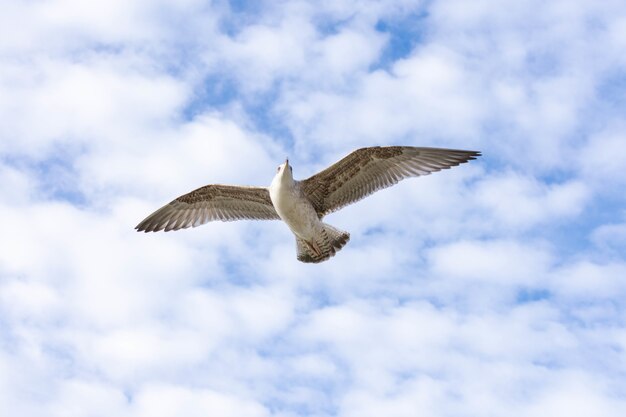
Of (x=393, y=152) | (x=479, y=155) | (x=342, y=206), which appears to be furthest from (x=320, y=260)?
(x=479, y=155)

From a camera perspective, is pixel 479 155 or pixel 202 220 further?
pixel 202 220

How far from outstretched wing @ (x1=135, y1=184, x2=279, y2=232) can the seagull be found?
0.06 ft

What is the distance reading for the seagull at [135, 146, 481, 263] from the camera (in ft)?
56.1

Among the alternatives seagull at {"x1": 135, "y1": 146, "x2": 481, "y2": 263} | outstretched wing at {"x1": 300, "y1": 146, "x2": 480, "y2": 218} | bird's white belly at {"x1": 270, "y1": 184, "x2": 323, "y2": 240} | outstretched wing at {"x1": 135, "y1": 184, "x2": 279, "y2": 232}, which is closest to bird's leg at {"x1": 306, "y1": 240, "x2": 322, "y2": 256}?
seagull at {"x1": 135, "y1": 146, "x2": 481, "y2": 263}

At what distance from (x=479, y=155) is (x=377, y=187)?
1937 mm

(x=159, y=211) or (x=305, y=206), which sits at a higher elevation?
(x=159, y=211)

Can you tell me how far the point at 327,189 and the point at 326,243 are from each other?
96cm

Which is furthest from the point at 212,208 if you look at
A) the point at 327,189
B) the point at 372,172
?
the point at 372,172

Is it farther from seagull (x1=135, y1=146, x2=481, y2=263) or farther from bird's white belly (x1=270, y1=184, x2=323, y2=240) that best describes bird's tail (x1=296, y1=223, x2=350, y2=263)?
bird's white belly (x1=270, y1=184, x2=323, y2=240)

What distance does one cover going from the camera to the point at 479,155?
17.9 metres

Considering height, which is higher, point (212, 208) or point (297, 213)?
point (212, 208)

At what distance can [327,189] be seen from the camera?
57.8ft

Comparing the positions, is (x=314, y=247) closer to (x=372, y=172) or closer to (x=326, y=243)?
(x=326, y=243)

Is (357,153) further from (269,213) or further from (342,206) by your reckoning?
(269,213)
